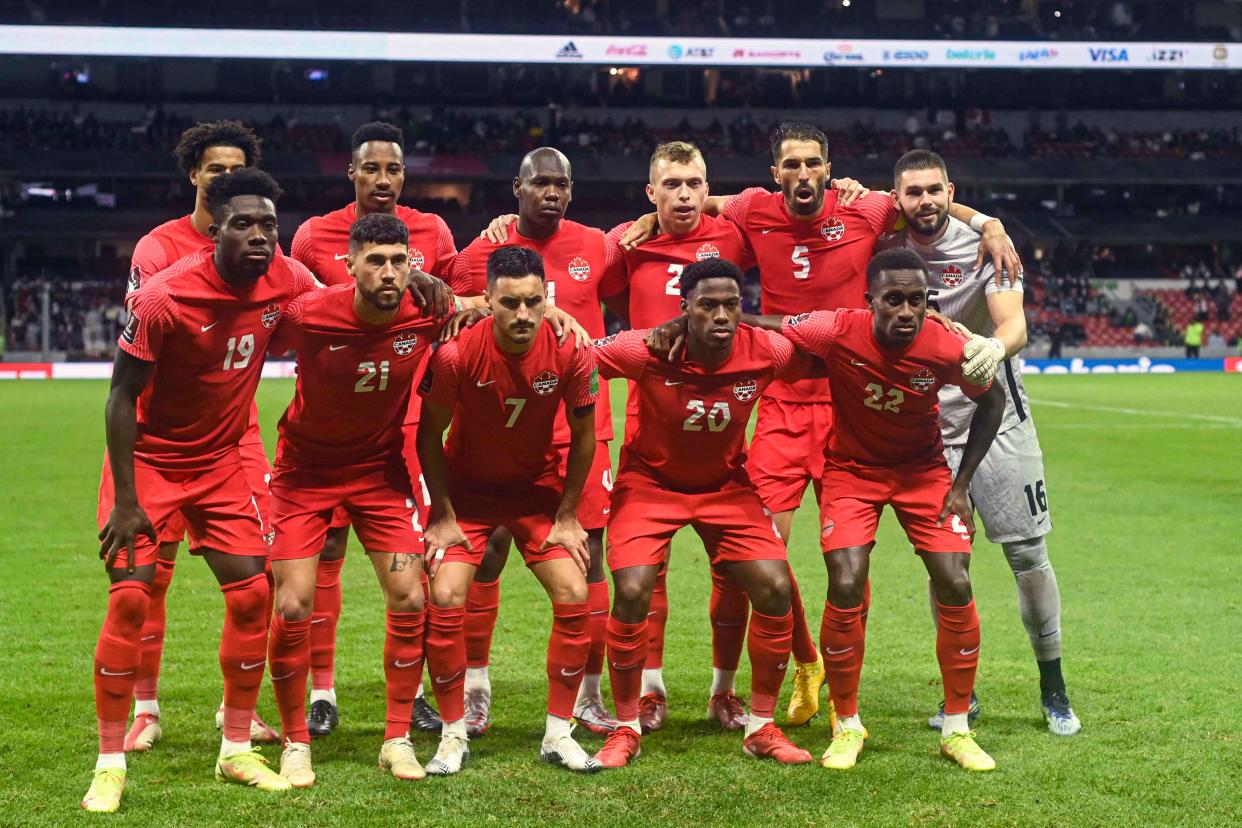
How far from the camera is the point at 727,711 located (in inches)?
241

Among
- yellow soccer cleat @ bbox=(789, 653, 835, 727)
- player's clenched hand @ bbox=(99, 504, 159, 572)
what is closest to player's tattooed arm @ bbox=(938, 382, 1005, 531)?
yellow soccer cleat @ bbox=(789, 653, 835, 727)

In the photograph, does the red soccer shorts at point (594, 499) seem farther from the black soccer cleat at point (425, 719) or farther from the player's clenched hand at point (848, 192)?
the player's clenched hand at point (848, 192)

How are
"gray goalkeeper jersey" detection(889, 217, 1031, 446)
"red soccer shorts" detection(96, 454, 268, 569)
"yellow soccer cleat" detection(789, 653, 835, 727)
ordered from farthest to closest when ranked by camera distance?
"gray goalkeeper jersey" detection(889, 217, 1031, 446) < "yellow soccer cleat" detection(789, 653, 835, 727) < "red soccer shorts" detection(96, 454, 268, 569)

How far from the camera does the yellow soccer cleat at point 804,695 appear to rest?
621cm

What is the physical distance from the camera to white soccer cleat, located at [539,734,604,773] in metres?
5.37

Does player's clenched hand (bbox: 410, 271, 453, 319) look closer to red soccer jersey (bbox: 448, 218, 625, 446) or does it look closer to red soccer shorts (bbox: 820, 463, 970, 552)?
red soccer jersey (bbox: 448, 218, 625, 446)

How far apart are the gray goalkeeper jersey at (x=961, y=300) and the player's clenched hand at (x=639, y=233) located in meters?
1.25

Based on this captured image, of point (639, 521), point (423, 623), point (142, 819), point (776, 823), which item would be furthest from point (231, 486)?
point (776, 823)

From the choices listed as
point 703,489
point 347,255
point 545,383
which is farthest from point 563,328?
point 347,255

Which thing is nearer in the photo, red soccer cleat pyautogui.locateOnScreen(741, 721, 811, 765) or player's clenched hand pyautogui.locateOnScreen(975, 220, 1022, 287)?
red soccer cleat pyautogui.locateOnScreen(741, 721, 811, 765)

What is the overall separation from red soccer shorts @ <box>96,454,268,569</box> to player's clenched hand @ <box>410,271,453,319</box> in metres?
1.02

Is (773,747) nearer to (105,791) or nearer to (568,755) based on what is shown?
(568,755)

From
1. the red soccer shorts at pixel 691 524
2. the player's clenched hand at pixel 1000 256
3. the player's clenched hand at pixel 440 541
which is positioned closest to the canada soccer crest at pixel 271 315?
the player's clenched hand at pixel 440 541

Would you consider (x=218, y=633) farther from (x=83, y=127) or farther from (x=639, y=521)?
(x=83, y=127)
